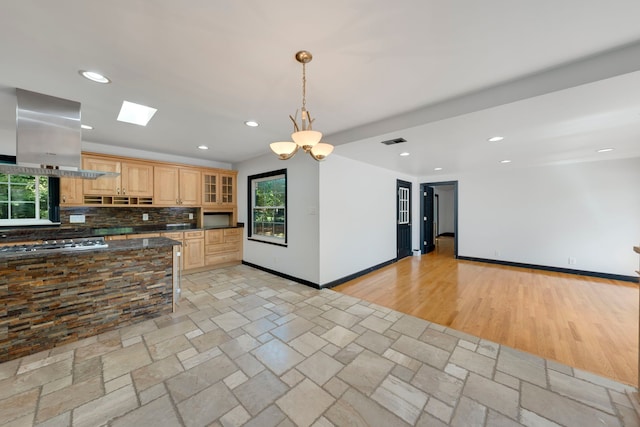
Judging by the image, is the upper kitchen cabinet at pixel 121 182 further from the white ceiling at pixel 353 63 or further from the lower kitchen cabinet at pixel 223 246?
the lower kitchen cabinet at pixel 223 246

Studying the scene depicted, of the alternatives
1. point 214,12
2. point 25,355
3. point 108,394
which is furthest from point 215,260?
point 214,12

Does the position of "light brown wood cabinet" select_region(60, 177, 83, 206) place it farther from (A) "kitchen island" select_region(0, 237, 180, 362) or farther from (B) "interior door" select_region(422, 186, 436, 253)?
(B) "interior door" select_region(422, 186, 436, 253)

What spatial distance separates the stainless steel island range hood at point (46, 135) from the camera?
2182mm

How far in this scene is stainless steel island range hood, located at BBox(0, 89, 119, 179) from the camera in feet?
7.16

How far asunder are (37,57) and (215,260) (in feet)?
12.7

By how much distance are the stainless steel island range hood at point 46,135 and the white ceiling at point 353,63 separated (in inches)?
5.6

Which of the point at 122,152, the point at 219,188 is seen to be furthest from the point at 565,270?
the point at 122,152

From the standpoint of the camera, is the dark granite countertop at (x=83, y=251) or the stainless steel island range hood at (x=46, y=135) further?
the stainless steel island range hood at (x=46, y=135)

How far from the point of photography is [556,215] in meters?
4.91

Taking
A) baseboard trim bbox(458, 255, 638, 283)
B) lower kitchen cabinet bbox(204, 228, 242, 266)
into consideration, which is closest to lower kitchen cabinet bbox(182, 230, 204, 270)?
lower kitchen cabinet bbox(204, 228, 242, 266)

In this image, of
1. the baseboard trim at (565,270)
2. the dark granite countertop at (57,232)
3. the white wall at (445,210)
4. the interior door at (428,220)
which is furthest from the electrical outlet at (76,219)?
the white wall at (445,210)

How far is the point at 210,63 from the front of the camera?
1773mm

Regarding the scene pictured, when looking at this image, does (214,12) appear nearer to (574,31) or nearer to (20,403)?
(574,31)

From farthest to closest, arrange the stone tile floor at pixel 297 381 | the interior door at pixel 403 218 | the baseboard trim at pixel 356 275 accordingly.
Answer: the interior door at pixel 403 218 → the baseboard trim at pixel 356 275 → the stone tile floor at pixel 297 381
